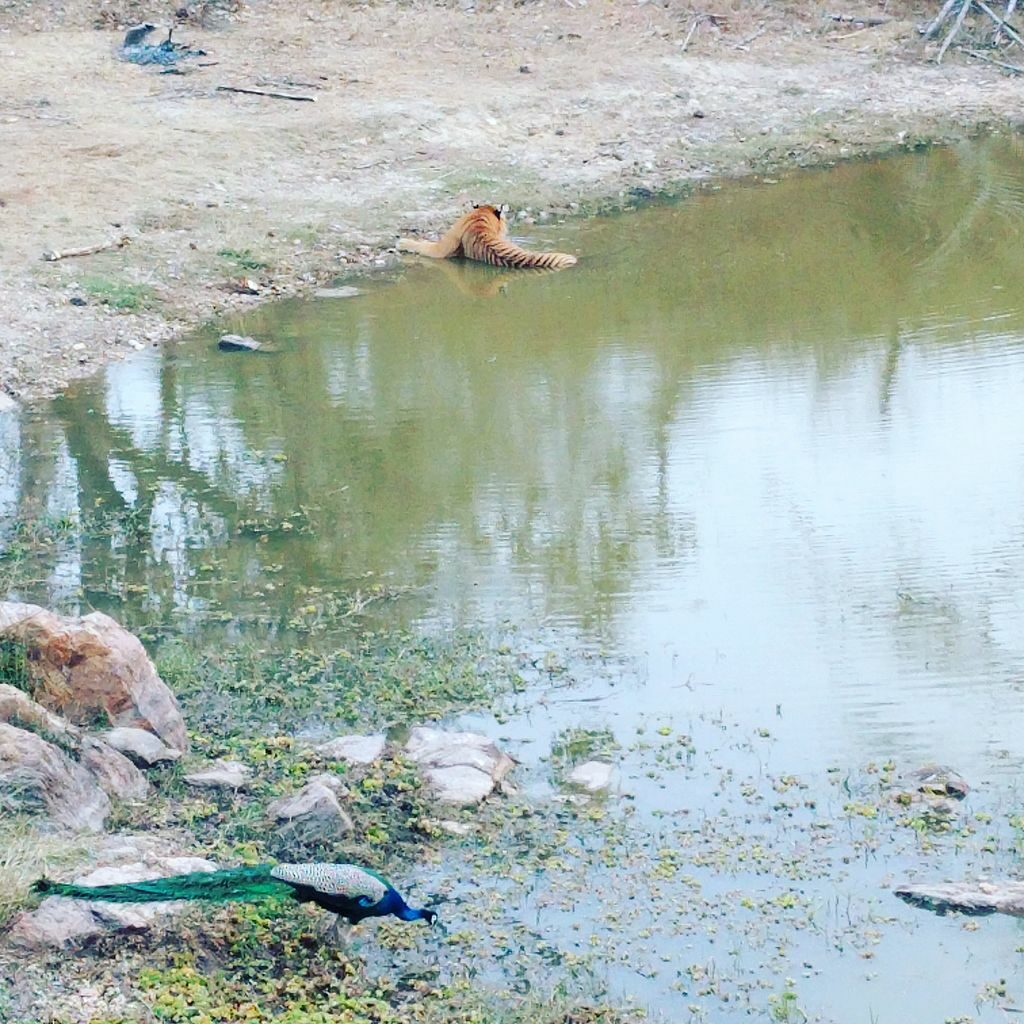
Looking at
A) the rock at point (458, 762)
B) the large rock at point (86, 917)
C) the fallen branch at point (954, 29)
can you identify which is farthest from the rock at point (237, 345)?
the fallen branch at point (954, 29)

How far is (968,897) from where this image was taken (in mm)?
4336

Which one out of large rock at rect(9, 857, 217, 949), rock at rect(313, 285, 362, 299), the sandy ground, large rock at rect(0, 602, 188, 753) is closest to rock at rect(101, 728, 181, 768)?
large rock at rect(0, 602, 188, 753)

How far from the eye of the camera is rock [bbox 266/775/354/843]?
4.61m

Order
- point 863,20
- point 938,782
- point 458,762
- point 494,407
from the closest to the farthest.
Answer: point 938,782
point 458,762
point 494,407
point 863,20

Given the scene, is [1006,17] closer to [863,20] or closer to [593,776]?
[863,20]

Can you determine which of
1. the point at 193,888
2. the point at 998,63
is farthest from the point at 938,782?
the point at 998,63

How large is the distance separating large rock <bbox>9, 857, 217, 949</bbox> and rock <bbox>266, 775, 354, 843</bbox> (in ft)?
1.61

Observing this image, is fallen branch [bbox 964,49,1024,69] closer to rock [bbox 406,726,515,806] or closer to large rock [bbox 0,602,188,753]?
rock [bbox 406,726,515,806]

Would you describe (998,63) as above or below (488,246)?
above

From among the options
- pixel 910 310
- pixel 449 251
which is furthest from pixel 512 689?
pixel 449 251

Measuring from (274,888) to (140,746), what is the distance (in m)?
1.16

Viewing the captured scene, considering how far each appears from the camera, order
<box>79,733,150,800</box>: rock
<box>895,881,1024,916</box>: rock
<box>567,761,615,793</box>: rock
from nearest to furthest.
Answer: <box>895,881,1024,916</box>: rock → <box>79,733,150,800</box>: rock → <box>567,761,615,793</box>: rock

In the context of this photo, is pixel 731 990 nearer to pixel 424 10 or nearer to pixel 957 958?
pixel 957 958

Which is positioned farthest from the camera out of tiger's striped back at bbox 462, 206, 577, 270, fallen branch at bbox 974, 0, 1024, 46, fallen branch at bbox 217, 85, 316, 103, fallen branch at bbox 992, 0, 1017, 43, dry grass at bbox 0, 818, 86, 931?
fallen branch at bbox 992, 0, 1017, 43
